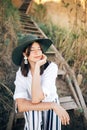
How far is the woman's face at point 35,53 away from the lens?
2848 millimetres

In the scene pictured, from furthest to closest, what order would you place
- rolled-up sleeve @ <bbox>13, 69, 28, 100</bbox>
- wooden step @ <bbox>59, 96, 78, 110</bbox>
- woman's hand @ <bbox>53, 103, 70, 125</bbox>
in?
wooden step @ <bbox>59, 96, 78, 110</bbox>, rolled-up sleeve @ <bbox>13, 69, 28, 100</bbox>, woman's hand @ <bbox>53, 103, 70, 125</bbox>

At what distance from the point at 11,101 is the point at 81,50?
1194mm

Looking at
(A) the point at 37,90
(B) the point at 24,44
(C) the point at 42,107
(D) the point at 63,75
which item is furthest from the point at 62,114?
(D) the point at 63,75

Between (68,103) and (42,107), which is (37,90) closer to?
(42,107)

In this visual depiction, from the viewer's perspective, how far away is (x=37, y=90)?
8.82ft

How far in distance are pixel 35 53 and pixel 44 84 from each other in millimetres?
314

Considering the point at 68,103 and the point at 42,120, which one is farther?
the point at 68,103

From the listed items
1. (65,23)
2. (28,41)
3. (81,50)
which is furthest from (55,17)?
(28,41)

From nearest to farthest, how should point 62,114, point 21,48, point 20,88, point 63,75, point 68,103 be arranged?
point 62,114 → point 20,88 → point 21,48 → point 68,103 → point 63,75

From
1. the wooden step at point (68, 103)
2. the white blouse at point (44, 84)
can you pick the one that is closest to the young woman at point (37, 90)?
the white blouse at point (44, 84)

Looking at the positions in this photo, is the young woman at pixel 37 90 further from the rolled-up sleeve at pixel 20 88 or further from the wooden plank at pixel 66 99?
the wooden plank at pixel 66 99

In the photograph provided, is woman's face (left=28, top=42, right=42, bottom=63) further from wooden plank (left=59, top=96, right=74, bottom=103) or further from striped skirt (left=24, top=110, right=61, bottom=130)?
wooden plank (left=59, top=96, right=74, bottom=103)

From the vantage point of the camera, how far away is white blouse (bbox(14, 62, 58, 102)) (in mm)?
2730

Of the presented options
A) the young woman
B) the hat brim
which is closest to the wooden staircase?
the hat brim
